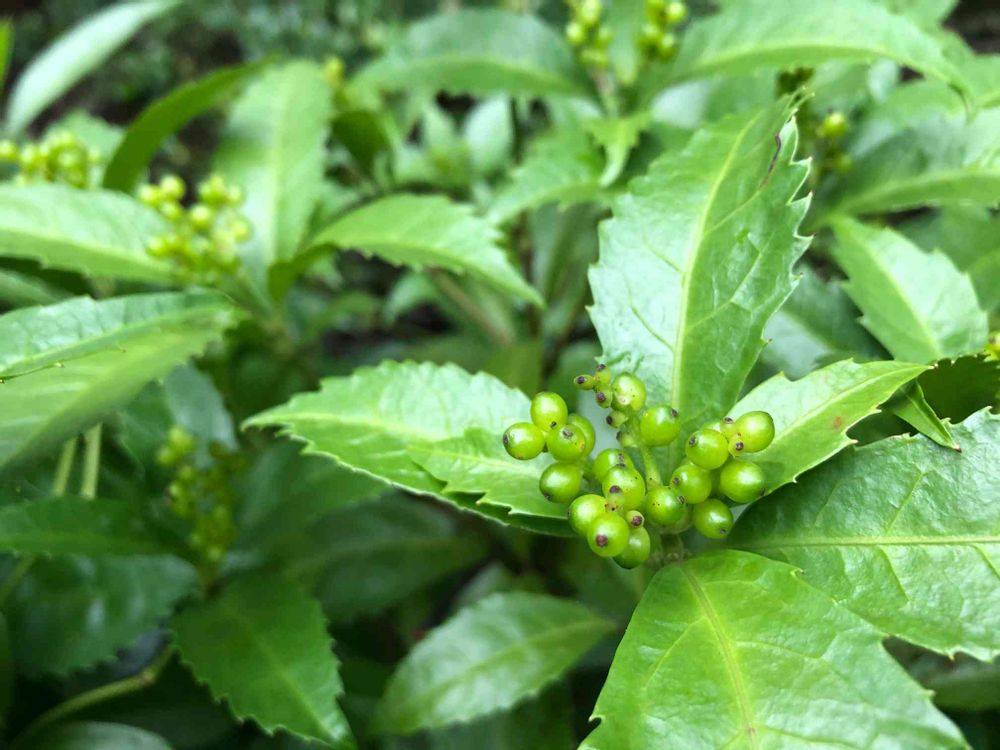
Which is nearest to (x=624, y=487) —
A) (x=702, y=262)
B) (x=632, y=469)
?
(x=632, y=469)

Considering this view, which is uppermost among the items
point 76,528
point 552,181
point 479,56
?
point 479,56

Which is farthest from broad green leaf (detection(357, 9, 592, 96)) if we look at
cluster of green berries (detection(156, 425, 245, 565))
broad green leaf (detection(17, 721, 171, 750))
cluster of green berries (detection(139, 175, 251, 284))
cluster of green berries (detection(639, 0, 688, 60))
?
broad green leaf (detection(17, 721, 171, 750))

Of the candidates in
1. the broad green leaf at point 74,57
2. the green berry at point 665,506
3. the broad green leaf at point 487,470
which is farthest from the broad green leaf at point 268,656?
the broad green leaf at point 74,57

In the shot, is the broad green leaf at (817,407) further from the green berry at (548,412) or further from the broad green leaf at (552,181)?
the broad green leaf at (552,181)

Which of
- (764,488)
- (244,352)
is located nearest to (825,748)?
(764,488)

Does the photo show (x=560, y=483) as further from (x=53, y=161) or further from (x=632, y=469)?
(x=53, y=161)

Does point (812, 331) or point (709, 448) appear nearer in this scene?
point (709, 448)

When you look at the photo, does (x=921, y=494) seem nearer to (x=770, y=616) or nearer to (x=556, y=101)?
(x=770, y=616)

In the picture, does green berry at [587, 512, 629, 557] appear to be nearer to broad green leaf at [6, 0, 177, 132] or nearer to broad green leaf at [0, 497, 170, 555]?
broad green leaf at [0, 497, 170, 555]
